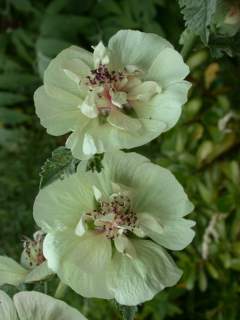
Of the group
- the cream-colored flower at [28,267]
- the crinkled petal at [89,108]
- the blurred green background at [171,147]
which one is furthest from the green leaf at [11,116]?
the crinkled petal at [89,108]

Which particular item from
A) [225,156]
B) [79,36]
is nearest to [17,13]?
[79,36]

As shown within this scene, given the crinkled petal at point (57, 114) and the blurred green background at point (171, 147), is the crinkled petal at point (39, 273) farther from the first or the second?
the blurred green background at point (171, 147)

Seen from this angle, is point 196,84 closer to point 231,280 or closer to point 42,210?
point 231,280

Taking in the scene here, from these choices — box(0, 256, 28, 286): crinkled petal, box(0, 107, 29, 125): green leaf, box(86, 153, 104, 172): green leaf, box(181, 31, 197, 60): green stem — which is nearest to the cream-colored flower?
box(0, 256, 28, 286): crinkled petal

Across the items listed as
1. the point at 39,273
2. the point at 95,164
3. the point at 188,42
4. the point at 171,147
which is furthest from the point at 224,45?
the point at 171,147

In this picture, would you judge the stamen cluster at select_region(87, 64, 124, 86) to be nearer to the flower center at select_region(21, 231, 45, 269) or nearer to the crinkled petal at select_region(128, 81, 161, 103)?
the crinkled petal at select_region(128, 81, 161, 103)

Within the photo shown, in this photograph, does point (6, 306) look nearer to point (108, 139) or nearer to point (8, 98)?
point (108, 139)
